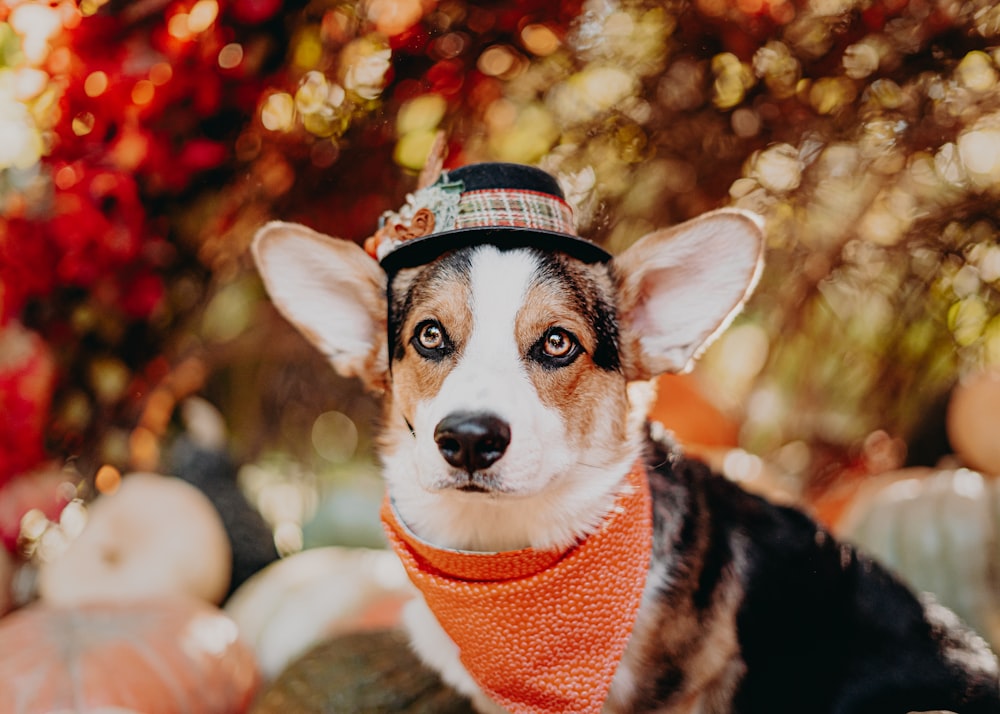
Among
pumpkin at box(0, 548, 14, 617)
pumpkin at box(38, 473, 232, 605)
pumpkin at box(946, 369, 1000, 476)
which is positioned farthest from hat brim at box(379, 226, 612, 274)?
pumpkin at box(946, 369, 1000, 476)

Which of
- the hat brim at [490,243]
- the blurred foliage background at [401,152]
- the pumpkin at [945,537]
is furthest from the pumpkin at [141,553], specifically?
the pumpkin at [945,537]

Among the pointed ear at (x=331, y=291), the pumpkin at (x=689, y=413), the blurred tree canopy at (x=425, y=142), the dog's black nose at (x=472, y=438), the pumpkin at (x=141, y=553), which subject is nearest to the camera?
the dog's black nose at (x=472, y=438)

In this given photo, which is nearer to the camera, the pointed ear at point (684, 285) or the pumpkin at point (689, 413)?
the pointed ear at point (684, 285)

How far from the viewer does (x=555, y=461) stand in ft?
6.24

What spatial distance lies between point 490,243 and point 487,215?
100 mm

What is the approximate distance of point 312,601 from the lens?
3.08 m

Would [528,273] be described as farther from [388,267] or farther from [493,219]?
[388,267]

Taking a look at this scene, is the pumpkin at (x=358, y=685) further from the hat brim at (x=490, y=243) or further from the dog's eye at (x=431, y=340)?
the hat brim at (x=490, y=243)

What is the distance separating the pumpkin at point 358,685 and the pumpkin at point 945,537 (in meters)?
2.03

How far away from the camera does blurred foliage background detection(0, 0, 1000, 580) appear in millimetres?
2818

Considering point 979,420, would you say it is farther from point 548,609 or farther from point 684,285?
point 548,609

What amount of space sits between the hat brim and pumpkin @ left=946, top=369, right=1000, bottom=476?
9.35 feet

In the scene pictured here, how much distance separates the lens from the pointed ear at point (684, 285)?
1.99 m

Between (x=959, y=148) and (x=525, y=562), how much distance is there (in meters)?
2.62
